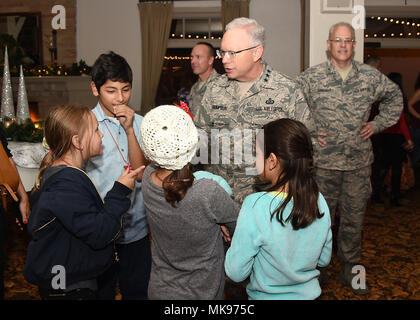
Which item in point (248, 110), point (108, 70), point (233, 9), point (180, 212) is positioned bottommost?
point (180, 212)

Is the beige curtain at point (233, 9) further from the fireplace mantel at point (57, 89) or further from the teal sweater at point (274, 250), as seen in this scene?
the teal sweater at point (274, 250)

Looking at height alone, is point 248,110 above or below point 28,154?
above

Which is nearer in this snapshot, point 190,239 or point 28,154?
point 190,239

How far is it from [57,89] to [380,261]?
6379mm

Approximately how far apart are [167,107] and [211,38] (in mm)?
7366

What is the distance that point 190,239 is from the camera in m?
1.44

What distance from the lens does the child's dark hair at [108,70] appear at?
1903 millimetres

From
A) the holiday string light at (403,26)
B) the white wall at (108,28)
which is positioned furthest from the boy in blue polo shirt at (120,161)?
the holiday string light at (403,26)

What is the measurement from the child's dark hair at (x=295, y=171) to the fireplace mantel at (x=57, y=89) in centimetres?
671

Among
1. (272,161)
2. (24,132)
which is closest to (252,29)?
(272,161)

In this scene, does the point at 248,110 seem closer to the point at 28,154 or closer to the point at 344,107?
the point at 344,107

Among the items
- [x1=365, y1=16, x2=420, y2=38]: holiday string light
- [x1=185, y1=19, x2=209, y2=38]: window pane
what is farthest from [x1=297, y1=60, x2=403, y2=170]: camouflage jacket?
[x1=365, y1=16, x2=420, y2=38]: holiday string light

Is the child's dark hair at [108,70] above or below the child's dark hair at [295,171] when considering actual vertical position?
above
